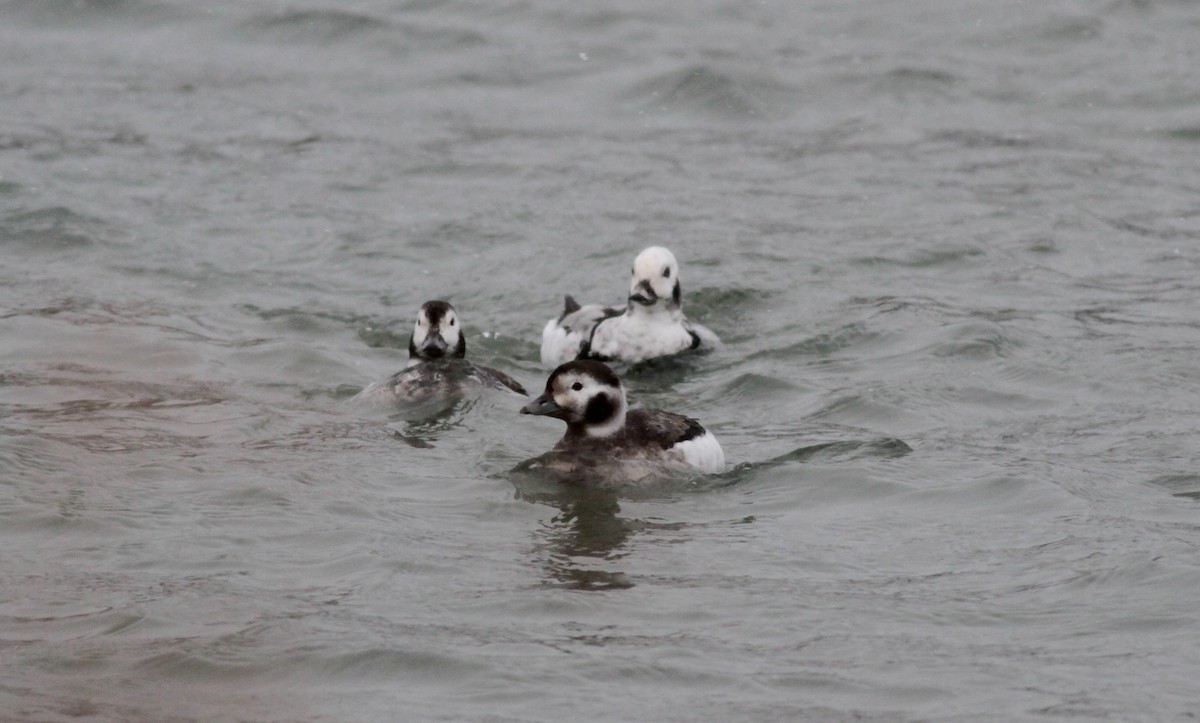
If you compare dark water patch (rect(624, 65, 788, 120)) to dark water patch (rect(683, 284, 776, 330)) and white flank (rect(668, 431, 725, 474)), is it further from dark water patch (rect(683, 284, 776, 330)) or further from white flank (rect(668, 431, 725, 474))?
white flank (rect(668, 431, 725, 474))

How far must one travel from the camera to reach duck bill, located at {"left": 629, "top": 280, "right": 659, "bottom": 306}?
48.0ft

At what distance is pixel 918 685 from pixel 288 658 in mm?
2699

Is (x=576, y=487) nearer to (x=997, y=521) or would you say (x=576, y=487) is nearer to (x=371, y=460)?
(x=371, y=460)

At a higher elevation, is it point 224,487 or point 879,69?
point 879,69

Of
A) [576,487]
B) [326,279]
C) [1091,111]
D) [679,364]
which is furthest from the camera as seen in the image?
[1091,111]

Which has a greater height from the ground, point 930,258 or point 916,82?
point 916,82

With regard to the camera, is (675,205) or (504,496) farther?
(675,205)

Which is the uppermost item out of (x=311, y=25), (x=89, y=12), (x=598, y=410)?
(x=89, y=12)

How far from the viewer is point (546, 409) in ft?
36.8

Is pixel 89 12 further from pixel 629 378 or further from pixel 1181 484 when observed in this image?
pixel 1181 484

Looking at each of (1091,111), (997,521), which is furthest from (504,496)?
(1091,111)

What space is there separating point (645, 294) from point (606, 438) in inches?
138

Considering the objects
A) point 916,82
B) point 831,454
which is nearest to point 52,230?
point 831,454

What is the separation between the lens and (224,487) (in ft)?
34.1
